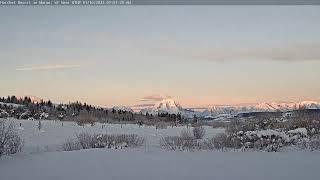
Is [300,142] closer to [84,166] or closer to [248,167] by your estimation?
[248,167]

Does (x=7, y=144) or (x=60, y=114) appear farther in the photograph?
(x=60, y=114)

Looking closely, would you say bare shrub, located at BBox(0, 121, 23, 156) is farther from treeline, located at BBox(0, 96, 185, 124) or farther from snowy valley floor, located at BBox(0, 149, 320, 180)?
treeline, located at BBox(0, 96, 185, 124)

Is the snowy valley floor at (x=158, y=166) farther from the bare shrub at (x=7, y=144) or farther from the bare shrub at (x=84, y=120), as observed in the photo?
the bare shrub at (x=84, y=120)

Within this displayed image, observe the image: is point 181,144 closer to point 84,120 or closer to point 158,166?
point 158,166

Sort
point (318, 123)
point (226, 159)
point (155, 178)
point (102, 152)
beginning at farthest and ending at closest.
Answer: point (318, 123), point (102, 152), point (226, 159), point (155, 178)

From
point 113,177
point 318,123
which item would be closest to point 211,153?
point 113,177

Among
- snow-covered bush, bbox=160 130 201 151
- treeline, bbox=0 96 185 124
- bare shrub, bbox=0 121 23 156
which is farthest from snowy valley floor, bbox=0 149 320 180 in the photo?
treeline, bbox=0 96 185 124

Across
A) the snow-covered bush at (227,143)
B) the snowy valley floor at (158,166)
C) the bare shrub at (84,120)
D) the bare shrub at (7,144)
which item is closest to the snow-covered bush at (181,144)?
the snow-covered bush at (227,143)

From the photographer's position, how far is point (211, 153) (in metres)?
10.3

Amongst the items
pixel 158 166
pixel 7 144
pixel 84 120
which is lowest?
pixel 158 166

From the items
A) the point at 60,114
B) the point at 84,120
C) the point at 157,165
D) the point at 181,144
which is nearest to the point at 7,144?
the point at 157,165

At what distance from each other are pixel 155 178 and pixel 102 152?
10.6 feet

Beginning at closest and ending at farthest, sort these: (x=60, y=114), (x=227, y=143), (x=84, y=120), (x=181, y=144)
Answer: (x=181, y=144) < (x=227, y=143) < (x=84, y=120) < (x=60, y=114)

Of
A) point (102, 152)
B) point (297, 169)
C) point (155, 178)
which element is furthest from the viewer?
point (102, 152)
